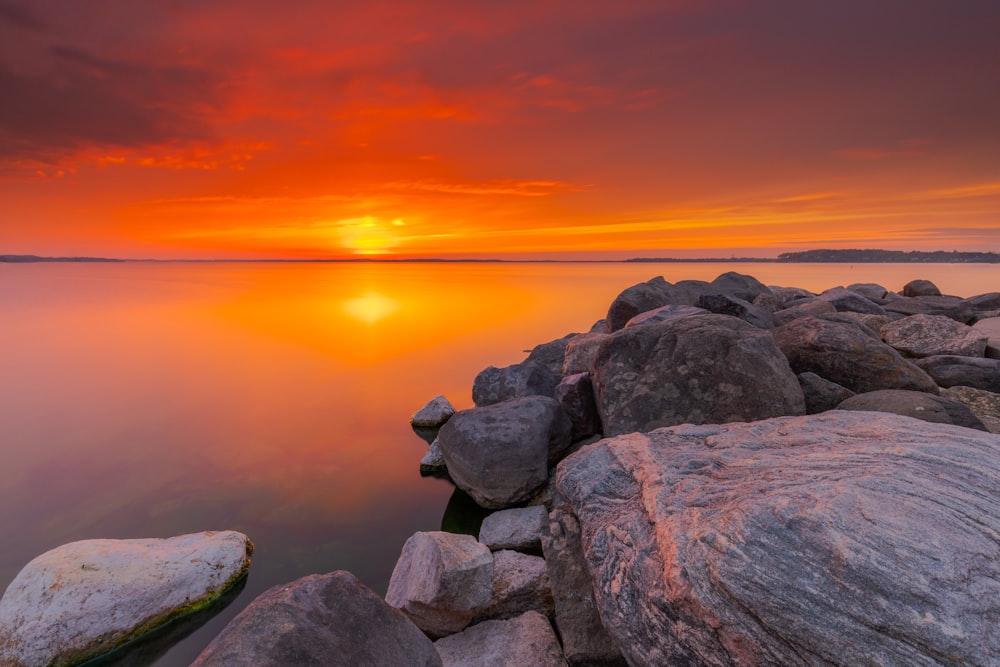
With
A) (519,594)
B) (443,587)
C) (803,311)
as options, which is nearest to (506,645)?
(519,594)

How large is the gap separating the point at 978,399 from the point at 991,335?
21.4ft

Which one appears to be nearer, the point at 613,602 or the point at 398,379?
the point at 613,602

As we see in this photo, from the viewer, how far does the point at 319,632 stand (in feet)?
11.1

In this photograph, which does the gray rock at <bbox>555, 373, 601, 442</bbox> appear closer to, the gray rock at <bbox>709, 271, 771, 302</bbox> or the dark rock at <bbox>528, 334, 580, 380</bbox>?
the dark rock at <bbox>528, 334, 580, 380</bbox>

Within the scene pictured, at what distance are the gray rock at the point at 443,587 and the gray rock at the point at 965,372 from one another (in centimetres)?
971

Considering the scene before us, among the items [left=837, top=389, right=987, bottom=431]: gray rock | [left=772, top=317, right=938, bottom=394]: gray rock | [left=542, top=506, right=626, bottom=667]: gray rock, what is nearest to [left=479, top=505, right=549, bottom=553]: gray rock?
[left=542, top=506, right=626, bottom=667]: gray rock

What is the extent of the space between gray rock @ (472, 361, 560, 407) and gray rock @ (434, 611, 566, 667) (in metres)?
6.26

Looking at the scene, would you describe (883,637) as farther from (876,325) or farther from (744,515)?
(876,325)

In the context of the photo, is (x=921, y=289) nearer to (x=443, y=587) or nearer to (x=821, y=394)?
(x=821, y=394)

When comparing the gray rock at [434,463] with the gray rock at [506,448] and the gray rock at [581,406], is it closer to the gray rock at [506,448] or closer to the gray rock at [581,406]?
the gray rock at [506,448]

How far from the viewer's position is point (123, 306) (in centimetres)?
4425

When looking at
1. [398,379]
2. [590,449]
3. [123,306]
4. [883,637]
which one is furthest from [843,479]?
[123,306]

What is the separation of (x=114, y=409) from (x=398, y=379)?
9535 mm

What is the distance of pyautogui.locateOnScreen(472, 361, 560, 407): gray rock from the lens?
11961mm
